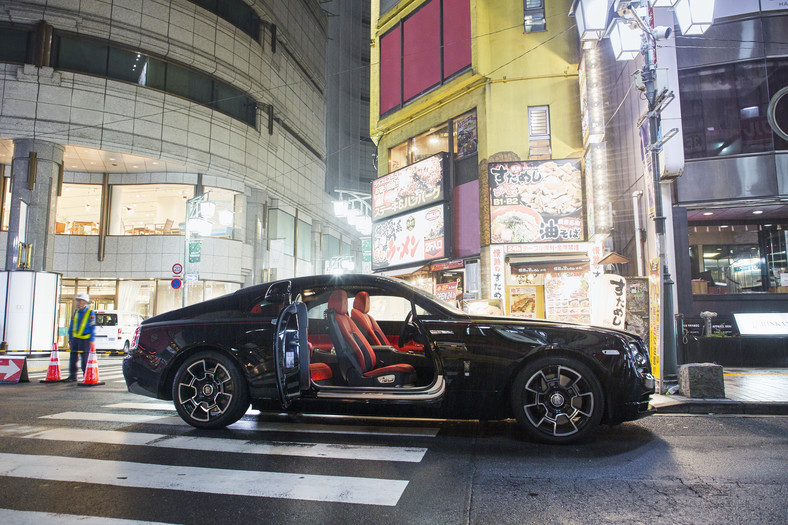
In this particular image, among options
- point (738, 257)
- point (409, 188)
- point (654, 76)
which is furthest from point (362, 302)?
point (409, 188)

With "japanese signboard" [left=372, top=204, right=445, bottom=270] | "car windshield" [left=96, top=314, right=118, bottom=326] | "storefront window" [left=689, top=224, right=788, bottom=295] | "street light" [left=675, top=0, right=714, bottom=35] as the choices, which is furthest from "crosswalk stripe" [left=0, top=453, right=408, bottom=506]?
"car windshield" [left=96, top=314, right=118, bottom=326]

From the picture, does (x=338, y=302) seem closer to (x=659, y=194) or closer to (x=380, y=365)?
(x=380, y=365)

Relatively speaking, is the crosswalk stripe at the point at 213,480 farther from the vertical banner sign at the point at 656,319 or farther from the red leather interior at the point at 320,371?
the vertical banner sign at the point at 656,319

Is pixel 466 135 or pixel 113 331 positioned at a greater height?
pixel 466 135

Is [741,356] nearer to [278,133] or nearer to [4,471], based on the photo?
[4,471]

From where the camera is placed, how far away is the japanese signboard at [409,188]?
19109mm

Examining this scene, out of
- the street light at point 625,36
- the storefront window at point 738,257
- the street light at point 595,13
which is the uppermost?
the street light at point 595,13

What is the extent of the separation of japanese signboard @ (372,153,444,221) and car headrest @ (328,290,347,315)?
1387 centimetres

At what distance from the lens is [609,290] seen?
363 inches

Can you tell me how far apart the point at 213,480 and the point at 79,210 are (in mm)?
28709

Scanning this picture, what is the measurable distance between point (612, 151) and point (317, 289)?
519 inches

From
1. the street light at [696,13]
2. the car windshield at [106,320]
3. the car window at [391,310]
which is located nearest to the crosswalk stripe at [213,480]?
the car window at [391,310]

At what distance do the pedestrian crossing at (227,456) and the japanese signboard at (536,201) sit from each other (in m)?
12.0

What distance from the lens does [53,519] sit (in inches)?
110
